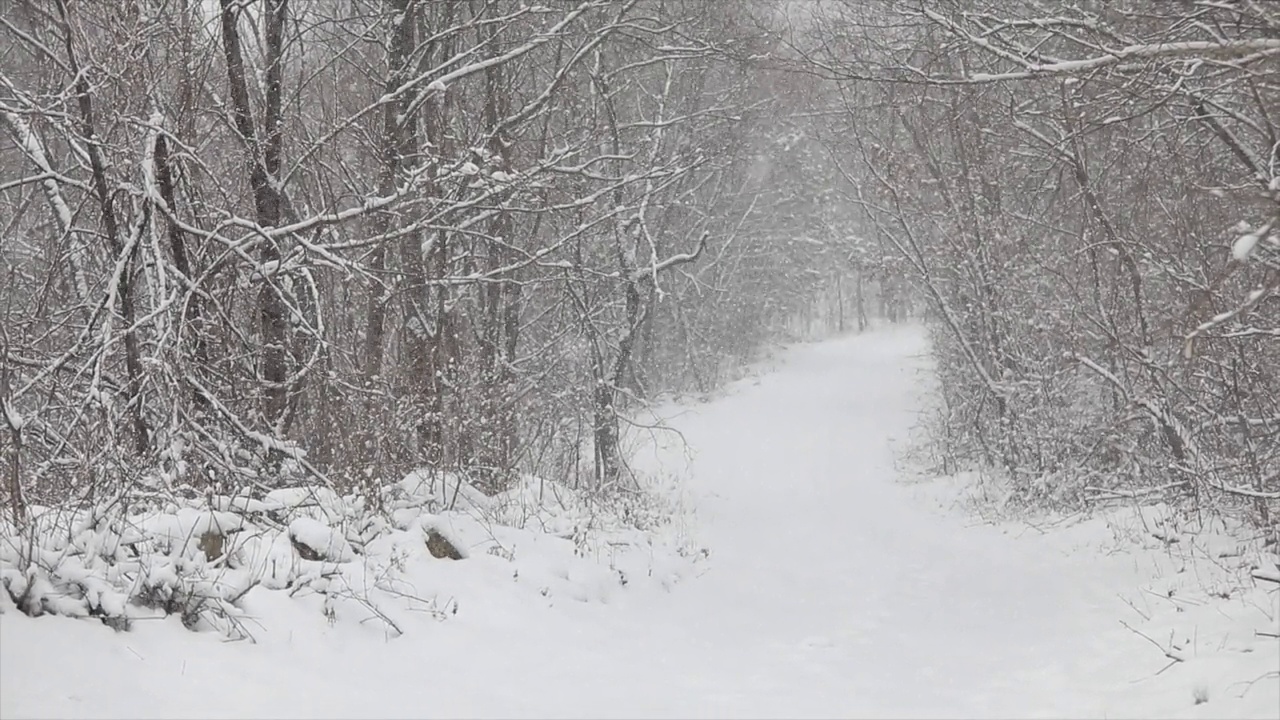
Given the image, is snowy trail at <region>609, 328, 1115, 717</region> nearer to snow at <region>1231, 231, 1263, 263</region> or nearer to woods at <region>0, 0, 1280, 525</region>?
woods at <region>0, 0, 1280, 525</region>

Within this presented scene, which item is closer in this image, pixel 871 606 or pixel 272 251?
pixel 272 251

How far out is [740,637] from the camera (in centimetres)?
684

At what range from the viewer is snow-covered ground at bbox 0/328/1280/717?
383 cm

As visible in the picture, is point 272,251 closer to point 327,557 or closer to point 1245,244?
point 327,557

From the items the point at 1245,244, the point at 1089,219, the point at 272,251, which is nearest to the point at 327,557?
the point at 272,251

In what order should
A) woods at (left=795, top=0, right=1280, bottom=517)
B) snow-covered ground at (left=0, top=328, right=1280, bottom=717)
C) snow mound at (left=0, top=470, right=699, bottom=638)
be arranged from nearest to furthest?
snow-covered ground at (left=0, top=328, right=1280, bottom=717)
snow mound at (left=0, top=470, right=699, bottom=638)
woods at (left=795, top=0, right=1280, bottom=517)

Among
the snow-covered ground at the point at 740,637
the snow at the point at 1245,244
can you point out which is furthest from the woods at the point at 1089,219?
the snow-covered ground at the point at 740,637

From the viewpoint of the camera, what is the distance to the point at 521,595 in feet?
21.2

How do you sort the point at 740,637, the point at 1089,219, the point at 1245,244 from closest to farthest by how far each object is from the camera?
the point at 1245,244 → the point at 740,637 → the point at 1089,219

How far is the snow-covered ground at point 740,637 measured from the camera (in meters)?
3.83

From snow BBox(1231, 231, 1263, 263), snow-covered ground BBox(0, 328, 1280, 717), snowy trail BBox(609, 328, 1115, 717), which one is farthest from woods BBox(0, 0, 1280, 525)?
snowy trail BBox(609, 328, 1115, 717)

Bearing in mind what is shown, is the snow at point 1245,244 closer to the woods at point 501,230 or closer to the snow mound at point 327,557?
the woods at point 501,230

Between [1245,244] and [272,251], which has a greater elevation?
[272,251]

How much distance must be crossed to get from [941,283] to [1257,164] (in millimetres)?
8945
